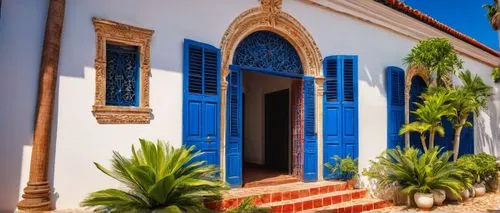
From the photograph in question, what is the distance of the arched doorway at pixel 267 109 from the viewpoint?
5.77 m

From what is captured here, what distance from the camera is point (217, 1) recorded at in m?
5.47

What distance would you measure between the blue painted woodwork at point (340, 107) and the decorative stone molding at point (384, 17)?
41.2 inches

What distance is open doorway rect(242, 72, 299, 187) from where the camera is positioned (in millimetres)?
7527

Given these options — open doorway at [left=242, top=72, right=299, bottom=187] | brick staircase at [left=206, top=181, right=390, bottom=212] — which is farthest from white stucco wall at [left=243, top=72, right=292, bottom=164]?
brick staircase at [left=206, top=181, right=390, bottom=212]

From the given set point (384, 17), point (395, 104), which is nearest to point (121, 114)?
point (395, 104)

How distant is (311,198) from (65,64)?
4.00 m

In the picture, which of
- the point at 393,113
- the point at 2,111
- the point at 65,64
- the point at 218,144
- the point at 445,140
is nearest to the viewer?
the point at 2,111

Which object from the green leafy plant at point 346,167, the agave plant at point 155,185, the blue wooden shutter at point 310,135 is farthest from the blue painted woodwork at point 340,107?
the agave plant at point 155,185

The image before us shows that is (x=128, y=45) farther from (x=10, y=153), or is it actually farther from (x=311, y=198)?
(x=311, y=198)

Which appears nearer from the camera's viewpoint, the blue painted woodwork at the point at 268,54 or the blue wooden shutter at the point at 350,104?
the blue painted woodwork at the point at 268,54

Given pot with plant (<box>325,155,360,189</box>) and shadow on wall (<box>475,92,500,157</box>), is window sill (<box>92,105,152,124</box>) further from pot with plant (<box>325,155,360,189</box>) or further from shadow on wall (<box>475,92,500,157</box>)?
shadow on wall (<box>475,92,500,157</box>)

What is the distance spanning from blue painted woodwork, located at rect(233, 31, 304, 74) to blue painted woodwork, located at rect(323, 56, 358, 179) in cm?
65

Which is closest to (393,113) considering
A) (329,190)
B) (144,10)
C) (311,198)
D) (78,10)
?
(329,190)

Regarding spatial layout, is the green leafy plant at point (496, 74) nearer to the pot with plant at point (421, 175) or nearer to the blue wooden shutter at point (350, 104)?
the pot with plant at point (421, 175)
